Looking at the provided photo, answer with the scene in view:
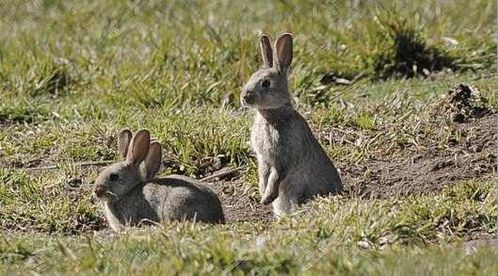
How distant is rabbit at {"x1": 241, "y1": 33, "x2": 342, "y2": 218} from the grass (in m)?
0.39

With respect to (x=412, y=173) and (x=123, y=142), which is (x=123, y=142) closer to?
(x=123, y=142)

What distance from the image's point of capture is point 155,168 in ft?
29.2

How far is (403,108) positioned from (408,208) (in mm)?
2689

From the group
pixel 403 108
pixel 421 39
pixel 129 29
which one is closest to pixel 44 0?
pixel 129 29

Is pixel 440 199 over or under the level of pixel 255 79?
under

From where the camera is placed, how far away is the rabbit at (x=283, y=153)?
8914mm

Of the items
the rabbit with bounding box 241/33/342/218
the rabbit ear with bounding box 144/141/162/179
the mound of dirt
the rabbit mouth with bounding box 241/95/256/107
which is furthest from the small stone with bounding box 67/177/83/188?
the mound of dirt

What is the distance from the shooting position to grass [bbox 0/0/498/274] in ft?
23.0

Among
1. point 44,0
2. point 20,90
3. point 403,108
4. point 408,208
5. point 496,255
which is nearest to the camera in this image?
point 496,255

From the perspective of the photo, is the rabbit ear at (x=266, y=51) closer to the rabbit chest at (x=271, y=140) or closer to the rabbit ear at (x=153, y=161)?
the rabbit chest at (x=271, y=140)

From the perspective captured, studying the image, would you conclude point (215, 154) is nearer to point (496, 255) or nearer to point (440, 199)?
point (440, 199)

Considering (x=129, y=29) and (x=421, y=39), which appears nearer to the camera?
(x=421, y=39)

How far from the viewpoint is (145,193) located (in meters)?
8.64

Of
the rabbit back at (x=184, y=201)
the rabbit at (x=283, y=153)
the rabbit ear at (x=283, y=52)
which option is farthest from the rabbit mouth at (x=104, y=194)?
the rabbit ear at (x=283, y=52)
